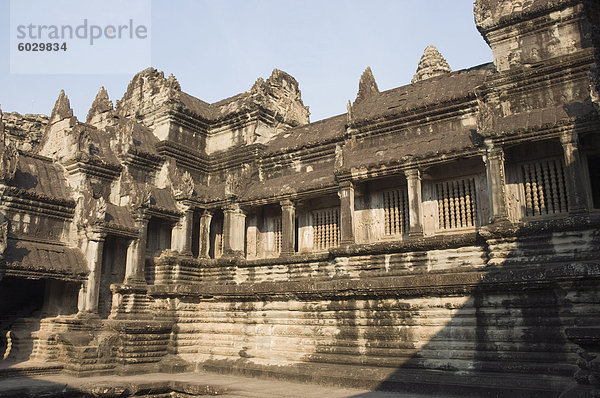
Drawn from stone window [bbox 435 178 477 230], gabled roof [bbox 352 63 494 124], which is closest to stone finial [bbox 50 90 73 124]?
gabled roof [bbox 352 63 494 124]

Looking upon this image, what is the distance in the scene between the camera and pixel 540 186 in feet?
52.3

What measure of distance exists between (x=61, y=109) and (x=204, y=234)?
325 inches

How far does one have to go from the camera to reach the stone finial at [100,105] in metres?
25.1

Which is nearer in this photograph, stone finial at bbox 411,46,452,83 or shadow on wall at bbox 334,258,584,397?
shadow on wall at bbox 334,258,584,397

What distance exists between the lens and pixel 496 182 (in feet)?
50.5

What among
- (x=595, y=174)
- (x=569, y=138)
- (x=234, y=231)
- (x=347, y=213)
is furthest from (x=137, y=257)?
(x=595, y=174)

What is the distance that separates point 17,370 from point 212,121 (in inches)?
601

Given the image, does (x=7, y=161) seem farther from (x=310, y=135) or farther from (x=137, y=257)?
(x=310, y=135)

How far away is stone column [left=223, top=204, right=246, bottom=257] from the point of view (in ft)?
73.6

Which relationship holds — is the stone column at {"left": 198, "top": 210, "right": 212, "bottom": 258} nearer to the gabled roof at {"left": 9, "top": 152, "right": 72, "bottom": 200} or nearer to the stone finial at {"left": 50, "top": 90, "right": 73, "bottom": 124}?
the gabled roof at {"left": 9, "top": 152, "right": 72, "bottom": 200}

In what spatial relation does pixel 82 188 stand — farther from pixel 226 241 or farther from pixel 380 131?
pixel 380 131

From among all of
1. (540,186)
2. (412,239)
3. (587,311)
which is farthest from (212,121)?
(587,311)

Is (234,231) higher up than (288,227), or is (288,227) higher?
(234,231)

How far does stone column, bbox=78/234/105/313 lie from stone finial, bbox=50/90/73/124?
21.0 ft
